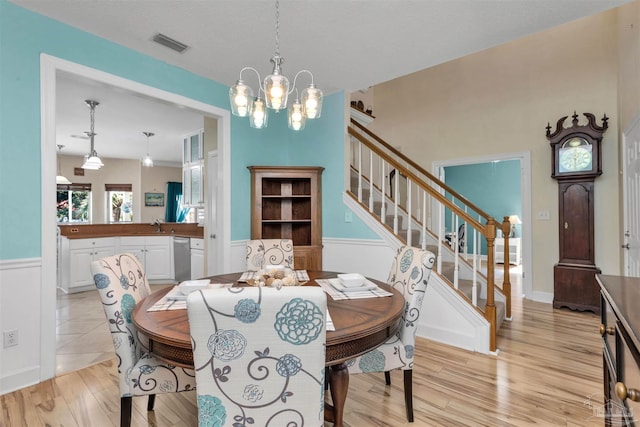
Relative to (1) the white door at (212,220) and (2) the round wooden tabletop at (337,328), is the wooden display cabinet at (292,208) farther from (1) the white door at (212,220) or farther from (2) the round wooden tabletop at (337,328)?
(2) the round wooden tabletop at (337,328)

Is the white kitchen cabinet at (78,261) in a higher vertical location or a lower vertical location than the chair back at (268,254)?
lower

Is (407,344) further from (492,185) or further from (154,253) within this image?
(492,185)

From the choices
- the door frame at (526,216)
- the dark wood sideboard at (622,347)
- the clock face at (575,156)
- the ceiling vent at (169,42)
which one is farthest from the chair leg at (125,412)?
the clock face at (575,156)

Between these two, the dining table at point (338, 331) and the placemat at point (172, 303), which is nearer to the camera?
the dining table at point (338, 331)

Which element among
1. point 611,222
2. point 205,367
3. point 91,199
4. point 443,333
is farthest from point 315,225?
point 91,199

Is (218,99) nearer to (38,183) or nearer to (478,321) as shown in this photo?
(38,183)

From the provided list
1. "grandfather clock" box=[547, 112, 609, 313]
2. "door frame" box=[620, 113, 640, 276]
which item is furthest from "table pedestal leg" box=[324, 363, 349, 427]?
"grandfather clock" box=[547, 112, 609, 313]

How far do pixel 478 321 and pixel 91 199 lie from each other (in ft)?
31.7

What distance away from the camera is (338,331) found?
119 centimetres

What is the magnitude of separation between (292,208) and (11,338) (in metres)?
2.70

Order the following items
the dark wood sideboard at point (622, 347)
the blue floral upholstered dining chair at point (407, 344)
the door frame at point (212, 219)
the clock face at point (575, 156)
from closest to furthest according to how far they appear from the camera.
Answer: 1. the dark wood sideboard at point (622, 347)
2. the blue floral upholstered dining chair at point (407, 344)
3. the door frame at point (212, 219)
4. the clock face at point (575, 156)

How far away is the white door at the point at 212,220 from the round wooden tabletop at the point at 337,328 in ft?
6.70

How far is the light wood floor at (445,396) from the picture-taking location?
5.79 ft

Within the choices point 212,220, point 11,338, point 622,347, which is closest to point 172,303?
point 11,338
